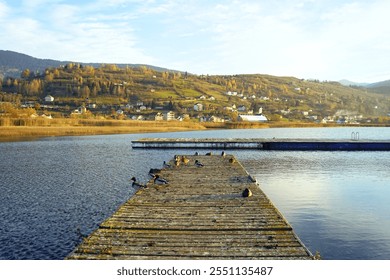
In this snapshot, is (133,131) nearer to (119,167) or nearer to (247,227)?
(119,167)

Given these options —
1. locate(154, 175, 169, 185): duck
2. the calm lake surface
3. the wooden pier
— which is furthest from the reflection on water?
locate(154, 175, 169, 185): duck

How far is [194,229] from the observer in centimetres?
1847

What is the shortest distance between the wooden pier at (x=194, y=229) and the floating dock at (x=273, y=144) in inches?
2575

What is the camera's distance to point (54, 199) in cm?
3384

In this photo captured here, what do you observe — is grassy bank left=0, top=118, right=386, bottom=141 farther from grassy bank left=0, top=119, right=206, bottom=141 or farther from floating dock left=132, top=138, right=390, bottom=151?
floating dock left=132, top=138, right=390, bottom=151

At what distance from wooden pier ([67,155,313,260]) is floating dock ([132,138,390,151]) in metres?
65.4

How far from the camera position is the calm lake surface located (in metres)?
21.9

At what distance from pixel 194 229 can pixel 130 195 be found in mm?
17350

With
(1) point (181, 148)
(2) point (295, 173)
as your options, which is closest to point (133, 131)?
(1) point (181, 148)

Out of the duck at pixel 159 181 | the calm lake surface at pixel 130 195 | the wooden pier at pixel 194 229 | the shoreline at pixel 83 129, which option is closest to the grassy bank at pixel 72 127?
the shoreline at pixel 83 129

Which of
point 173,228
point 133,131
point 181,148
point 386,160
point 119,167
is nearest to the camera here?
point 173,228

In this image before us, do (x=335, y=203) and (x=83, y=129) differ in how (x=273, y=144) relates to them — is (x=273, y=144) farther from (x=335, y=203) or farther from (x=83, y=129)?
(x=83, y=129)

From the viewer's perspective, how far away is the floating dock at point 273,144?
90250mm

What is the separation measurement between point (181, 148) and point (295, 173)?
46.5 meters
